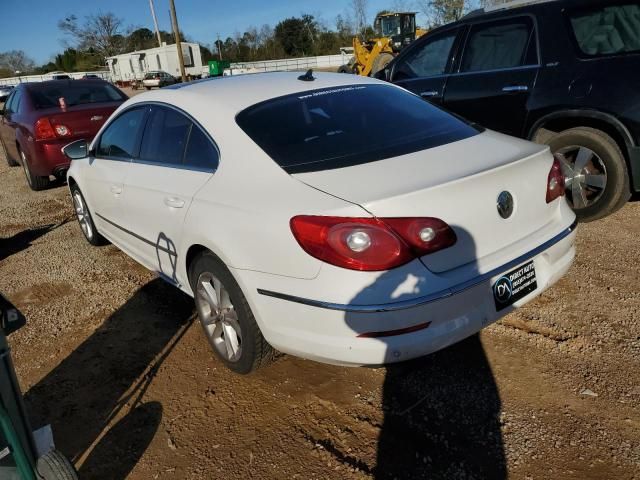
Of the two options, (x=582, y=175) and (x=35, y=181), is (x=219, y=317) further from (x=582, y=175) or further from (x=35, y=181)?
(x=35, y=181)

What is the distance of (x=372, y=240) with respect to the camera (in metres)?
2.01

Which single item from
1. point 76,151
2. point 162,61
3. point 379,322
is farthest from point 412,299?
point 162,61

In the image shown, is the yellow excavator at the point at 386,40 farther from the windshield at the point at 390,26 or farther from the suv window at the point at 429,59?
the suv window at the point at 429,59

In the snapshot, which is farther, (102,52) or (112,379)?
(102,52)

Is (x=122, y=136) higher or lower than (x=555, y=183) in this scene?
higher

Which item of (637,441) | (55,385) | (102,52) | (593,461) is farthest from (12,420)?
(102,52)

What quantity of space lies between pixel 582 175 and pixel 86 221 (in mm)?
4574

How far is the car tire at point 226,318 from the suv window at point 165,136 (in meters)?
0.71

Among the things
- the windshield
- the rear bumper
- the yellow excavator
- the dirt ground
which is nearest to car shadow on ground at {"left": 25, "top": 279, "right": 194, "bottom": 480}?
the dirt ground

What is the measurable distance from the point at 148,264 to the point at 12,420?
1896 millimetres

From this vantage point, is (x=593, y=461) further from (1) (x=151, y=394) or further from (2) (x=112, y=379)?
(2) (x=112, y=379)

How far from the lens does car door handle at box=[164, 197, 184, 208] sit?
2826 mm

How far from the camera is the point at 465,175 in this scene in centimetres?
221

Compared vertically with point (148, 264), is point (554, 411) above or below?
below
